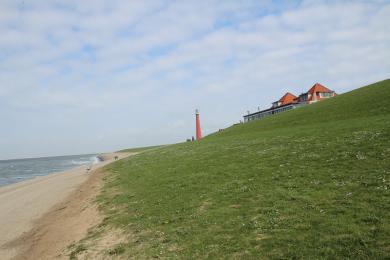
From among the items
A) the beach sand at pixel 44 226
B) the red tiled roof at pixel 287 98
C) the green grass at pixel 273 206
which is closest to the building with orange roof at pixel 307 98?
the red tiled roof at pixel 287 98

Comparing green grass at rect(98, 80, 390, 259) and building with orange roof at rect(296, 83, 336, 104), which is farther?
building with orange roof at rect(296, 83, 336, 104)

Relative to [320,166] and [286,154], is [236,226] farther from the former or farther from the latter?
[286,154]

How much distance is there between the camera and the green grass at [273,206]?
11398 millimetres

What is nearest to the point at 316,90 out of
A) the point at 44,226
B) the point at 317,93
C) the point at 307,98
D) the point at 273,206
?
the point at 317,93

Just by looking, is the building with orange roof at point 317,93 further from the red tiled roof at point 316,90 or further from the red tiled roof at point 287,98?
the red tiled roof at point 287,98

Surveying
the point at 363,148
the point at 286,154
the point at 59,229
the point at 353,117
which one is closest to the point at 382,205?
the point at 363,148

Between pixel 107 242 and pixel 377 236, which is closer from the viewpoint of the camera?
pixel 377 236

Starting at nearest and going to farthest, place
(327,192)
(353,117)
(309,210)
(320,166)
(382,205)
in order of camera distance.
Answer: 1. (382,205)
2. (309,210)
3. (327,192)
4. (320,166)
5. (353,117)

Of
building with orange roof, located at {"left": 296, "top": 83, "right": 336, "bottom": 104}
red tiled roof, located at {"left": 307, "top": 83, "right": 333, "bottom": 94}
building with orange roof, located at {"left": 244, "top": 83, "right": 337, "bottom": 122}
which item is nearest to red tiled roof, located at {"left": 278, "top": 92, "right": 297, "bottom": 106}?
building with orange roof, located at {"left": 244, "top": 83, "right": 337, "bottom": 122}

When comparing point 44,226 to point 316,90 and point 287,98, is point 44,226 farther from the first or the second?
point 287,98

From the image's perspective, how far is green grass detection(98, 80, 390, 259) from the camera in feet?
37.4

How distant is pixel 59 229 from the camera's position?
2089 cm

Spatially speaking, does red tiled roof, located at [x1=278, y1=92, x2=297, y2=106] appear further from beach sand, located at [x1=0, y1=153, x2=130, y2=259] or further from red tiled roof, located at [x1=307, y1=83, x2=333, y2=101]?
beach sand, located at [x1=0, y1=153, x2=130, y2=259]

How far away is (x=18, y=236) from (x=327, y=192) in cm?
1722
